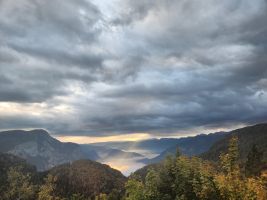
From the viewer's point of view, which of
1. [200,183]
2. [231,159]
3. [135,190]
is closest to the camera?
[231,159]

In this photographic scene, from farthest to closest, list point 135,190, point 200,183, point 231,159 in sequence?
point 135,190, point 200,183, point 231,159

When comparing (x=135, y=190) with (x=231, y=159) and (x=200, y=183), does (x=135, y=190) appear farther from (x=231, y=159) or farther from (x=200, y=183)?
(x=231, y=159)

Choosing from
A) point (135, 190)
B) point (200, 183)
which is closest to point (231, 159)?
point (200, 183)

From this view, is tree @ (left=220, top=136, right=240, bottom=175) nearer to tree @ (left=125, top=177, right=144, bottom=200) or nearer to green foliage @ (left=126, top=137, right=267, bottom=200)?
green foliage @ (left=126, top=137, right=267, bottom=200)

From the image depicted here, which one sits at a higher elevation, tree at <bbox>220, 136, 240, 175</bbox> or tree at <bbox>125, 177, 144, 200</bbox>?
tree at <bbox>220, 136, 240, 175</bbox>

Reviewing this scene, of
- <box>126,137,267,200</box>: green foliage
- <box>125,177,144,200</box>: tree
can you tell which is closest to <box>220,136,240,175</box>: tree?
<box>126,137,267,200</box>: green foliage

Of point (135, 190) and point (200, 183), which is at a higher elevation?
point (200, 183)

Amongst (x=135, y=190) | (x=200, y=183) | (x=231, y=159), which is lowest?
(x=135, y=190)

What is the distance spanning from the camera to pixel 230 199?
6769 centimetres

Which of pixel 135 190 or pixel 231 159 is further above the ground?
pixel 231 159

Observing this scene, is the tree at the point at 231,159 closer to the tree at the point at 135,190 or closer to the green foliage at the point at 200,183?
the green foliage at the point at 200,183

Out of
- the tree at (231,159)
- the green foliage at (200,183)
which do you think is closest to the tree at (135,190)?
the green foliage at (200,183)

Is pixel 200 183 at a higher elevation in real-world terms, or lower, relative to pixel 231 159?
lower

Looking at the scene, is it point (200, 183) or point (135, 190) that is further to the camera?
point (135, 190)
